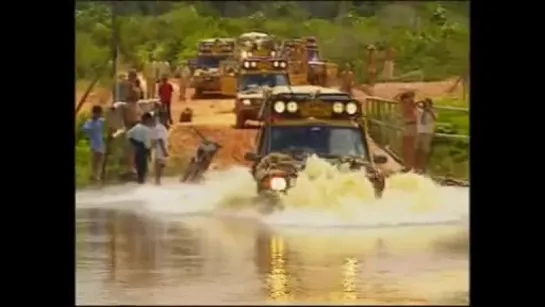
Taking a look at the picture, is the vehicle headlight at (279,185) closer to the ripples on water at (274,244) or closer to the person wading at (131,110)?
the ripples on water at (274,244)

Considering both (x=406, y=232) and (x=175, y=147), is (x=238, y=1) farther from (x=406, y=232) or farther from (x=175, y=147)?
(x=406, y=232)

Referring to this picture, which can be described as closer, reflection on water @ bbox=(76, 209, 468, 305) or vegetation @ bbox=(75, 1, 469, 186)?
reflection on water @ bbox=(76, 209, 468, 305)

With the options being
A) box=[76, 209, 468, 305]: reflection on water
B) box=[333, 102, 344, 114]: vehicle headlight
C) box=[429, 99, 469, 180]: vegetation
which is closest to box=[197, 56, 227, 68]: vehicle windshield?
box=[333, 102, 344, 114]: vehicle headlight

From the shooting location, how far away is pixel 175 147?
3234mm

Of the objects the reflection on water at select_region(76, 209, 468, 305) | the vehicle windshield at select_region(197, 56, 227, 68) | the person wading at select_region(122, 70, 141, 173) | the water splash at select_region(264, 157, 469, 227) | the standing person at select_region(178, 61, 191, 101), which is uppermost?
the vehicle windshield at select_region(197, 56, 227, 68)

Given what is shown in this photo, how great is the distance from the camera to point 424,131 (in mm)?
3250

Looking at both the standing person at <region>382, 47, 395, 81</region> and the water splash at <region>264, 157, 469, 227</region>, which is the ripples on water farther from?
the standing person at <region>382, 47, 395, 81</region>

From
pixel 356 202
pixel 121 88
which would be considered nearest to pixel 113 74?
pixel 121 88

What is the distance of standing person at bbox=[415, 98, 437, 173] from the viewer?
3240 millimetres

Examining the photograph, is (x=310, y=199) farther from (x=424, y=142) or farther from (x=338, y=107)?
(x=424, y=142)

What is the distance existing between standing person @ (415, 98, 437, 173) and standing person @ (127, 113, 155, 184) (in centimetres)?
91

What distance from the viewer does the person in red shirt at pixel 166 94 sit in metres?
3.25
